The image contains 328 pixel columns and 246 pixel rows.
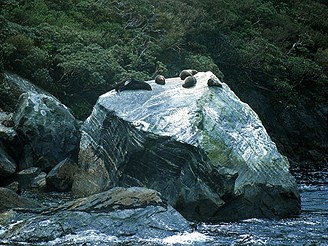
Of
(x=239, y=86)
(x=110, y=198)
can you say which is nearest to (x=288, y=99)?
(x=239, y=86)

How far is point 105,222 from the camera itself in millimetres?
11094

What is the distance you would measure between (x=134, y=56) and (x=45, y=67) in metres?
4.63

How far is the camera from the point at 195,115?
14.0m

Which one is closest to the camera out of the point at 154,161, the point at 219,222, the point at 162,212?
the point at 162,212

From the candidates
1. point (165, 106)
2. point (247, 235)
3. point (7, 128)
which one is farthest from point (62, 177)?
point (247, 235)

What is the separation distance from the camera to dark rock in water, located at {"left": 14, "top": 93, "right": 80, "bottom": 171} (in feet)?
58.5

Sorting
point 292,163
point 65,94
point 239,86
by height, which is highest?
point 65,94

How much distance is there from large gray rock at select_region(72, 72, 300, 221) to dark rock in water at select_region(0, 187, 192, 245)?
1.63m

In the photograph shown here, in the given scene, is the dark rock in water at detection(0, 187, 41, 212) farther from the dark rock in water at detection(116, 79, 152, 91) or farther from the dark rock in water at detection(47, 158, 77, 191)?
the dark rock in water at detection(116, 79, 152, 91)

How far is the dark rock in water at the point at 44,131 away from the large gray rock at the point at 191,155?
97.6 inches

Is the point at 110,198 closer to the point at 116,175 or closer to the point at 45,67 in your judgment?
the point at 116,175

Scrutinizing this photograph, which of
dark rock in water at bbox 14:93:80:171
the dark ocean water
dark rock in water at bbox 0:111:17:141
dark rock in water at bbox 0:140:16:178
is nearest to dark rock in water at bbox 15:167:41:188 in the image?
dark rock in water at bbox 0:140:16:178

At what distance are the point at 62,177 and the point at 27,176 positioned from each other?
1477mm

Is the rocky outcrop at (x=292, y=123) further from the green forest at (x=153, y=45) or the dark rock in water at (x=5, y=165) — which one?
the dark rock in water at (x=5, y=165)
